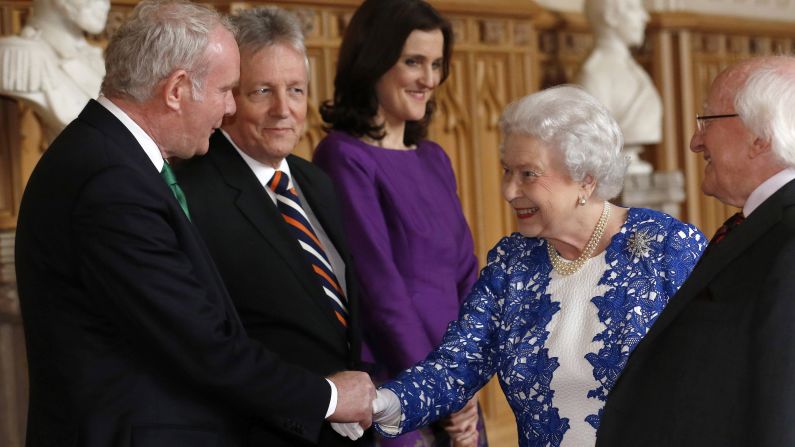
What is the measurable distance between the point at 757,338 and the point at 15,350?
2920 mm

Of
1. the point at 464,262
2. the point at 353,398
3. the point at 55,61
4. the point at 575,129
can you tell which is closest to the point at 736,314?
the point at 575,129

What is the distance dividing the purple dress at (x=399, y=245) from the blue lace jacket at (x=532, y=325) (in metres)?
0.29

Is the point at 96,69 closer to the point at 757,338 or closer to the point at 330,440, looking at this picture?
the point at 330,440

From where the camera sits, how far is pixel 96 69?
3.88 metres

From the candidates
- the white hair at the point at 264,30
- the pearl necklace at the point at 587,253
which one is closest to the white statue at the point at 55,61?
the white hair at the point at 264,30

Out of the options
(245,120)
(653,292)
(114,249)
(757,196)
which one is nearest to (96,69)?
(245,120)

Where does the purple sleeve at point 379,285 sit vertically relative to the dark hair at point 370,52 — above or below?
below

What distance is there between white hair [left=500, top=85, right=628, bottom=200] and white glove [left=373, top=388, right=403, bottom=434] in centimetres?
67

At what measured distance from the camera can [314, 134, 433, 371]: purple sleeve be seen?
3.00m

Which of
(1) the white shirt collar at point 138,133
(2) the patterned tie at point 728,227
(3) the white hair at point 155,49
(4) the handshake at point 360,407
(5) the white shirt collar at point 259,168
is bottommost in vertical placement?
(4) the handshake at point 360,407

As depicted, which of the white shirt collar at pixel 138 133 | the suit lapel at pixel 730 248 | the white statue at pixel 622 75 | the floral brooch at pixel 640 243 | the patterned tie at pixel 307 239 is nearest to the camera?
the suit lapel at pixel 730 248

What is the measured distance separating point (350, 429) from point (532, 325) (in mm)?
494

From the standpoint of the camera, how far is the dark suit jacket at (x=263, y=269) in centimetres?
260

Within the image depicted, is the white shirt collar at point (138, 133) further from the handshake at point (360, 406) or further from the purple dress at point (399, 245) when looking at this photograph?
the purple dress at point (399, 245)
